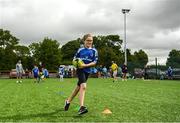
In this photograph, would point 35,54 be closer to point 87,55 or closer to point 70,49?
point 70,49

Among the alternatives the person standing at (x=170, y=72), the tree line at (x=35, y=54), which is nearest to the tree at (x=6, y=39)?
the tree line at (x=35, y=54)

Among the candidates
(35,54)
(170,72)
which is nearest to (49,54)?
(35,54)

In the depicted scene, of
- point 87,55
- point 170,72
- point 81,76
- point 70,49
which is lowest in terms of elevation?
point 81,76

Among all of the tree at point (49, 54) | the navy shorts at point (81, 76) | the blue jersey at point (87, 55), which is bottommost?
the navy shorts at point (81, 76)

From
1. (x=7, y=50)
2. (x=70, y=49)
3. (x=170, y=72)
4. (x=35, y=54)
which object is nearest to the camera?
(x=170, y=72)

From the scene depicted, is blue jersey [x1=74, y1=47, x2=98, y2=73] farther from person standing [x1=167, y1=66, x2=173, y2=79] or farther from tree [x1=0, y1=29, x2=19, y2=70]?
tree [x1=0, y1=29, x2=19, y2=70]

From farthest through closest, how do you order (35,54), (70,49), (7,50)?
(70,49), (35,54), (7,50)

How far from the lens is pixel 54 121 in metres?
7.21

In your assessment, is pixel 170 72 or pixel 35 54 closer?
pixel 170 72

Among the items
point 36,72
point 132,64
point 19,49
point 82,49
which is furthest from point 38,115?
point 19,49

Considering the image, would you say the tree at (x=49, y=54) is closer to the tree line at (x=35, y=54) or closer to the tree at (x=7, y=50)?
the tree line at (x=35, y=54)

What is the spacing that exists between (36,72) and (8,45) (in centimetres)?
6951

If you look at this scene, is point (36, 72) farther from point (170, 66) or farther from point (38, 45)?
point (38, 45)

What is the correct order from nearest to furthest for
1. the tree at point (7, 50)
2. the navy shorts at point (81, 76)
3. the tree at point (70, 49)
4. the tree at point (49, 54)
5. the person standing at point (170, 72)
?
the navy shorts at point (81, 76) → the person standing at point (170, 72) → the tree at point (7, 50) → the tree at point (49, 54) → the tree at point (70, 49)
